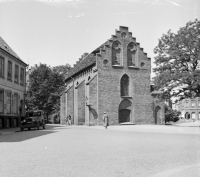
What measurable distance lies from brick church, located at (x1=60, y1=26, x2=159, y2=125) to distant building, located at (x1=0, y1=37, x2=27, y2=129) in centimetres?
962

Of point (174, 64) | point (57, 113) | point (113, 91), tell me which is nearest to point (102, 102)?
point (113, 91)

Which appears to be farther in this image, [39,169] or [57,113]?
[57,113]

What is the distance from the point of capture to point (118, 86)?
4109 centimetres

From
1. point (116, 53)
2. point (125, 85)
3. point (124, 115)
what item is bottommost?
point (124, 115)

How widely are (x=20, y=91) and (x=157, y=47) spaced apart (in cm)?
1769

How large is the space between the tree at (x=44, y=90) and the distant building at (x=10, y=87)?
19070 mm

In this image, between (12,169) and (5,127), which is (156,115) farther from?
(12,169)

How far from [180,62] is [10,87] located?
19.4 meters

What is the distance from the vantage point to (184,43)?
31.4 metres

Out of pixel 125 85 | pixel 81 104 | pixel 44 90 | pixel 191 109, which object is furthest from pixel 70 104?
pixel 191 109

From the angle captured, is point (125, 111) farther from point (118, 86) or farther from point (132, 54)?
point (132, 54)

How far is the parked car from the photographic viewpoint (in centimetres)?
2636

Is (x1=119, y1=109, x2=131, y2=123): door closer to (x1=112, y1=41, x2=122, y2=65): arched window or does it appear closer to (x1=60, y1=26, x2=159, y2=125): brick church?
(x1=60, y1=26, x2=159, y2=125): brick church

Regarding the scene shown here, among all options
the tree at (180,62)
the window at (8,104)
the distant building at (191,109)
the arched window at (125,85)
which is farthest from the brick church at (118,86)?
the distant building at (191,109)
